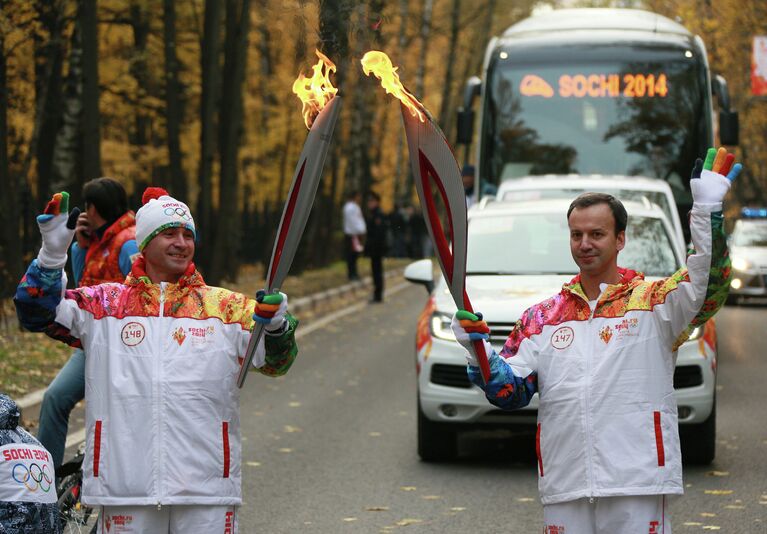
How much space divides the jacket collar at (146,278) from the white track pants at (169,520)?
724 millimetres

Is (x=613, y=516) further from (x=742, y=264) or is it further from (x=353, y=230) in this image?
(x=353, y=230)

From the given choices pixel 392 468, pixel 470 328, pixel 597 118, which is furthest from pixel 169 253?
pixel 597 118

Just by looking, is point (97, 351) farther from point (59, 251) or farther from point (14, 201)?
point (14, 201)

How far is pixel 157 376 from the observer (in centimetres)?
450

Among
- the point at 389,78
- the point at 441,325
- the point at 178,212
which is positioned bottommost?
the point at 441,325

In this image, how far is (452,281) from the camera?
4.43 metres

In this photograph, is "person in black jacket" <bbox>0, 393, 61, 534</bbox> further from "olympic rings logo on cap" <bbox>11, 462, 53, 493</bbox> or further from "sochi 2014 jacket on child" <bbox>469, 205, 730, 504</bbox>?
"sochi 2014 jacket on child" <bbox>469, 205, 730, 504</bbox>

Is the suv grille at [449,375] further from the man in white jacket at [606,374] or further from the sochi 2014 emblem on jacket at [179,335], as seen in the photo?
the sochi 2014 emblem on jacket at [179,335]

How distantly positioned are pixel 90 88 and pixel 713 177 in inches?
561

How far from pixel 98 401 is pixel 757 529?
408 cm

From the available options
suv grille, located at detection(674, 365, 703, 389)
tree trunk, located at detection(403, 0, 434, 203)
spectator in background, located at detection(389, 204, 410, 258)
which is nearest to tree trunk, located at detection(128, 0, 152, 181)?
suv grille, located at detection(674, 365, 703, 389)

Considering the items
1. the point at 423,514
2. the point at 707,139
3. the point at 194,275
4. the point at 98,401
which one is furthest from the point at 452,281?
Result: the point at 707,139

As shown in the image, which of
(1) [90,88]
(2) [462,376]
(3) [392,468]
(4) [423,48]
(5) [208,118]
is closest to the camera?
(2) [462,376]

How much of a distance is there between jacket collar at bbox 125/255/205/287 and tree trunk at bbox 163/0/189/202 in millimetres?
17114
